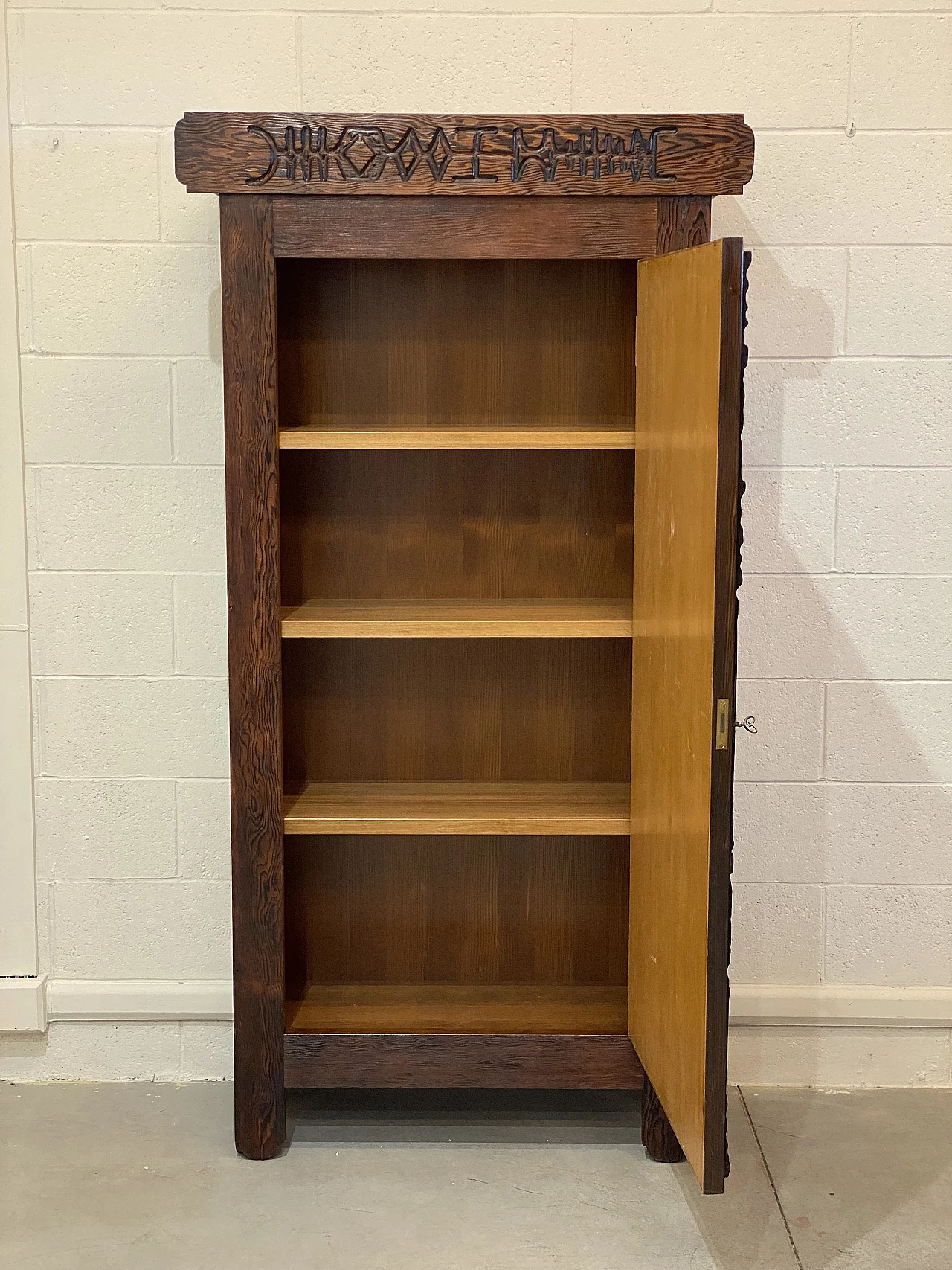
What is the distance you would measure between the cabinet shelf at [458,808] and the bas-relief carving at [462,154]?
1.15 meters

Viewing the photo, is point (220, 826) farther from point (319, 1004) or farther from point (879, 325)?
point (879, 325)

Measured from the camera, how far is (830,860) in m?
2.87

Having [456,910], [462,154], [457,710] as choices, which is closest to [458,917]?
[456,910]

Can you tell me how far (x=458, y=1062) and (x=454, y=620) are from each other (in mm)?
841

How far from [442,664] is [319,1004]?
73 centimetres

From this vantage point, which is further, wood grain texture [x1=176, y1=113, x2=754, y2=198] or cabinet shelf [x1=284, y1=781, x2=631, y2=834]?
cabinet shelf [x1=284, y1=781, x2=631, y2=834]

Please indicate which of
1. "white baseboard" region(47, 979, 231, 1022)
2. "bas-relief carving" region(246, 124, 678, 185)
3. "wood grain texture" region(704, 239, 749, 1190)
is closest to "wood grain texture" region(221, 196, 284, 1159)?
"bas-relief carving" region(246, 124, 678, 185)

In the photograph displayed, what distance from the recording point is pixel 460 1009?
2.68 meters

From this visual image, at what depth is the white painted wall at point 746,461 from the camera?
266 cm

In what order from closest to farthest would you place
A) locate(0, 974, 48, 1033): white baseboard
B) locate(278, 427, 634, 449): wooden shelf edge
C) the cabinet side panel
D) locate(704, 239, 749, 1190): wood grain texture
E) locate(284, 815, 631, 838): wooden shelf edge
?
locate(704, 239, 749, 1190): wood grain texture, the cabinet side panel, locate(278, 427, 634, 449): wooden shelf edge, locate(284, 815, 631, 838): wooden shelf edge, locate(0, 974, 48, 1033): white baseboard

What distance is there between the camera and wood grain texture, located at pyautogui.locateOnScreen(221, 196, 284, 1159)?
2.34 meters

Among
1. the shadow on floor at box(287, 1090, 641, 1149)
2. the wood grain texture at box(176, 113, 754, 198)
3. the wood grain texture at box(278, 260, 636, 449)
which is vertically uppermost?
the wood grain texture at box(176, 113, 754, 198)

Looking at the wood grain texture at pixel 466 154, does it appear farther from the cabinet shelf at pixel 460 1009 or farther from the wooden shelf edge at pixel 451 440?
the cabinet shelf at pixel 460 1009

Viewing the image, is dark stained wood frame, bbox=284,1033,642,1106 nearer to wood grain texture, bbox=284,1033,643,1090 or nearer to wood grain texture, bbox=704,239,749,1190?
wood grain texture, bbox=284,1033,643,1090
